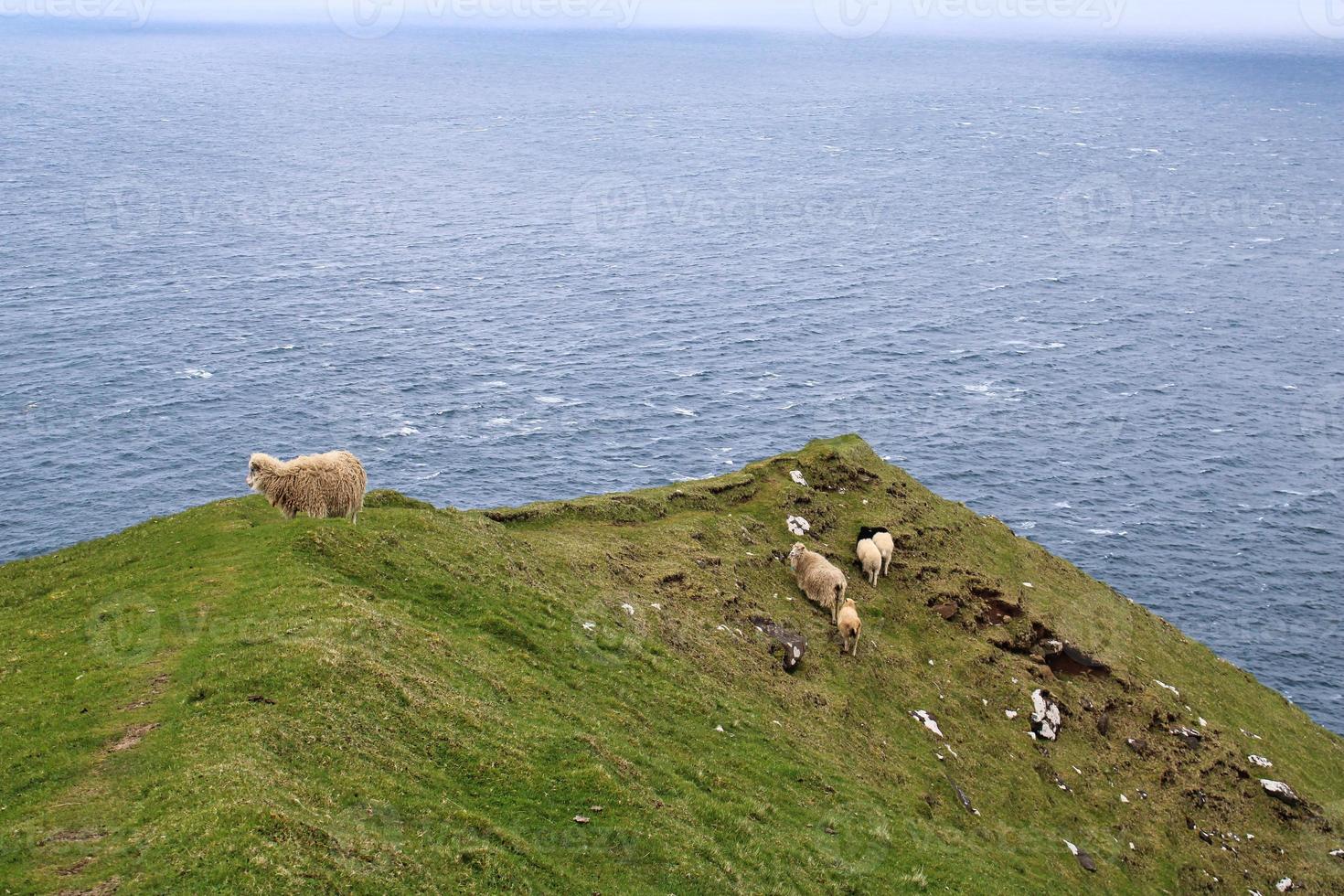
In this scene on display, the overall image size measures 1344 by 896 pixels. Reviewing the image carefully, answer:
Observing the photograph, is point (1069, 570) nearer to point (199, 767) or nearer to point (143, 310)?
point (199, 767)

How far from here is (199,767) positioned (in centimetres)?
2289

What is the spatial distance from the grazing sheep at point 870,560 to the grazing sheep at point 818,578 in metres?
2.31

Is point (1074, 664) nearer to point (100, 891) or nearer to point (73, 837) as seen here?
point (73, 837)

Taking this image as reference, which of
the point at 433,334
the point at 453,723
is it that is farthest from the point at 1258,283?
the point at 453,723

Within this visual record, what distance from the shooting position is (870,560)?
166 feet

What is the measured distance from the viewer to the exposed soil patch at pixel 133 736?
24062 mm

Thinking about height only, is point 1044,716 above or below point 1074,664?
above

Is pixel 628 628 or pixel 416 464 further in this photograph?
pixel 416 464

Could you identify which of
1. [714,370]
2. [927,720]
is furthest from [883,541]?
[714,370]

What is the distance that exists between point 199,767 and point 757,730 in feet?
60.1

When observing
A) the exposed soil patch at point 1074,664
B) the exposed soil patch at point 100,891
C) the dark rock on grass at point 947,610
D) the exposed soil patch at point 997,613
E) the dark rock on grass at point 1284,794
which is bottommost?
the dark rock on grass at point 1284,794

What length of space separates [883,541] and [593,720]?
24234mm

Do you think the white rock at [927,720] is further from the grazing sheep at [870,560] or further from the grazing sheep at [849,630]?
the grazing sheep at [870,560]

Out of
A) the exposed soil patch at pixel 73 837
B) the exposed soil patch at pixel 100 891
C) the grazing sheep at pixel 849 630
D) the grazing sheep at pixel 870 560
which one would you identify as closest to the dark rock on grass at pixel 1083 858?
the grazing sheep at pixel 849 630
